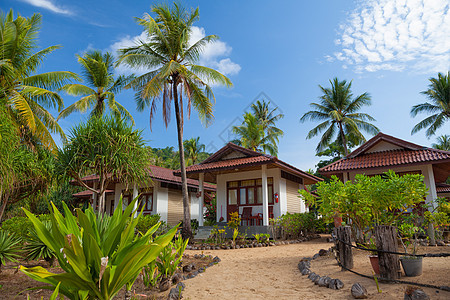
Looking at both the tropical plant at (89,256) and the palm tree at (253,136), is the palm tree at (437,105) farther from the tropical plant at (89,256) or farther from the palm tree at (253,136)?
the tropical plant at (89,256)

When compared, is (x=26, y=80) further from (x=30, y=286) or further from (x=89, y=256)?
(x=89, y=256)

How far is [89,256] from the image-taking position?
2217 millimetres

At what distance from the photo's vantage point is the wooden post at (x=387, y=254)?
4535mm

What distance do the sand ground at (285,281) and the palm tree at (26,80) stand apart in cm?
1017

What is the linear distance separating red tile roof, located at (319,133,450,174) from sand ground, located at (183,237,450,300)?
5.24 meters

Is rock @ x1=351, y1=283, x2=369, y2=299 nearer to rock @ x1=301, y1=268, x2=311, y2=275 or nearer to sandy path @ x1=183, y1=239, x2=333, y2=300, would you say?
sandy path @ x1=183, y1=239, x2=333, y2=300

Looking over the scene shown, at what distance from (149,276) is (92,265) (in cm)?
312

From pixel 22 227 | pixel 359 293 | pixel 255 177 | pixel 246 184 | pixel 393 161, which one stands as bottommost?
pixel 359 293

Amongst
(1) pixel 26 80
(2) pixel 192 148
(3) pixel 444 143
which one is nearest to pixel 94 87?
(1) pixel 26 80

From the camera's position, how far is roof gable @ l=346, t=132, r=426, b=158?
1227 cm

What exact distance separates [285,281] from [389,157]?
8921 millimetres

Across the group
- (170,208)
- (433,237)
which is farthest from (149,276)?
(170,208)

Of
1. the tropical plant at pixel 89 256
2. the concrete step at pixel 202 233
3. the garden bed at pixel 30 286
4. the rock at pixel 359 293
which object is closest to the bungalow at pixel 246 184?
the concrete step at pixel 202 233

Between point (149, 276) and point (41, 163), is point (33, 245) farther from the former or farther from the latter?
point (41, 163)
